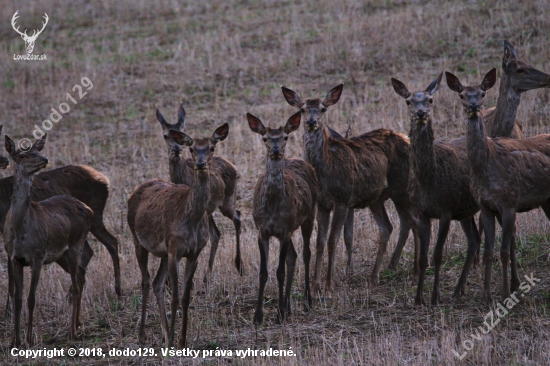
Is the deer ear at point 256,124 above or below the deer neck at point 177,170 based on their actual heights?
above

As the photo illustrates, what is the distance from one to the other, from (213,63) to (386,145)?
12591mm

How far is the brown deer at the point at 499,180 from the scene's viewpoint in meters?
9.30

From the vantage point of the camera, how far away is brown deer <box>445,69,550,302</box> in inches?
366

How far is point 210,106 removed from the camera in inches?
837

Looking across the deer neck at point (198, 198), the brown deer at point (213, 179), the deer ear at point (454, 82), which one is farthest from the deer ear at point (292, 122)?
the brown deer at point (213, 179)

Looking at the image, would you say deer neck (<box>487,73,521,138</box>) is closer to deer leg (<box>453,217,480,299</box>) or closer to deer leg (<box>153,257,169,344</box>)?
deer leg (<box>453,217,480,299</box>)

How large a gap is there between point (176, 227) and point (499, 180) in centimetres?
390

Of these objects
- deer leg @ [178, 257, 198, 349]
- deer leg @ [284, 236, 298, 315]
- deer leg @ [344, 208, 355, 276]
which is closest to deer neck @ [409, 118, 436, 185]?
deer leg @ [284, 236, 298, 315]

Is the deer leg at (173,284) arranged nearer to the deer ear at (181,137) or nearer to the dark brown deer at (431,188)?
the deer ear at (181,137)

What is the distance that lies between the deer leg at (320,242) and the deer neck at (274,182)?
1.54 m

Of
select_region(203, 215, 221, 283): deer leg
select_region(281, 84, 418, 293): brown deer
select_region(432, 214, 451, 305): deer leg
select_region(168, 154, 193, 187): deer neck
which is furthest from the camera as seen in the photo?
select_region(203, 215, 221, 283): deer leg

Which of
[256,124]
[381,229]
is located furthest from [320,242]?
[256,124]

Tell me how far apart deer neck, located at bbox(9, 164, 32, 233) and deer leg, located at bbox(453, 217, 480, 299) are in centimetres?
551

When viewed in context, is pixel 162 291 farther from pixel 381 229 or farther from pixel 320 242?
pixel 381 229
